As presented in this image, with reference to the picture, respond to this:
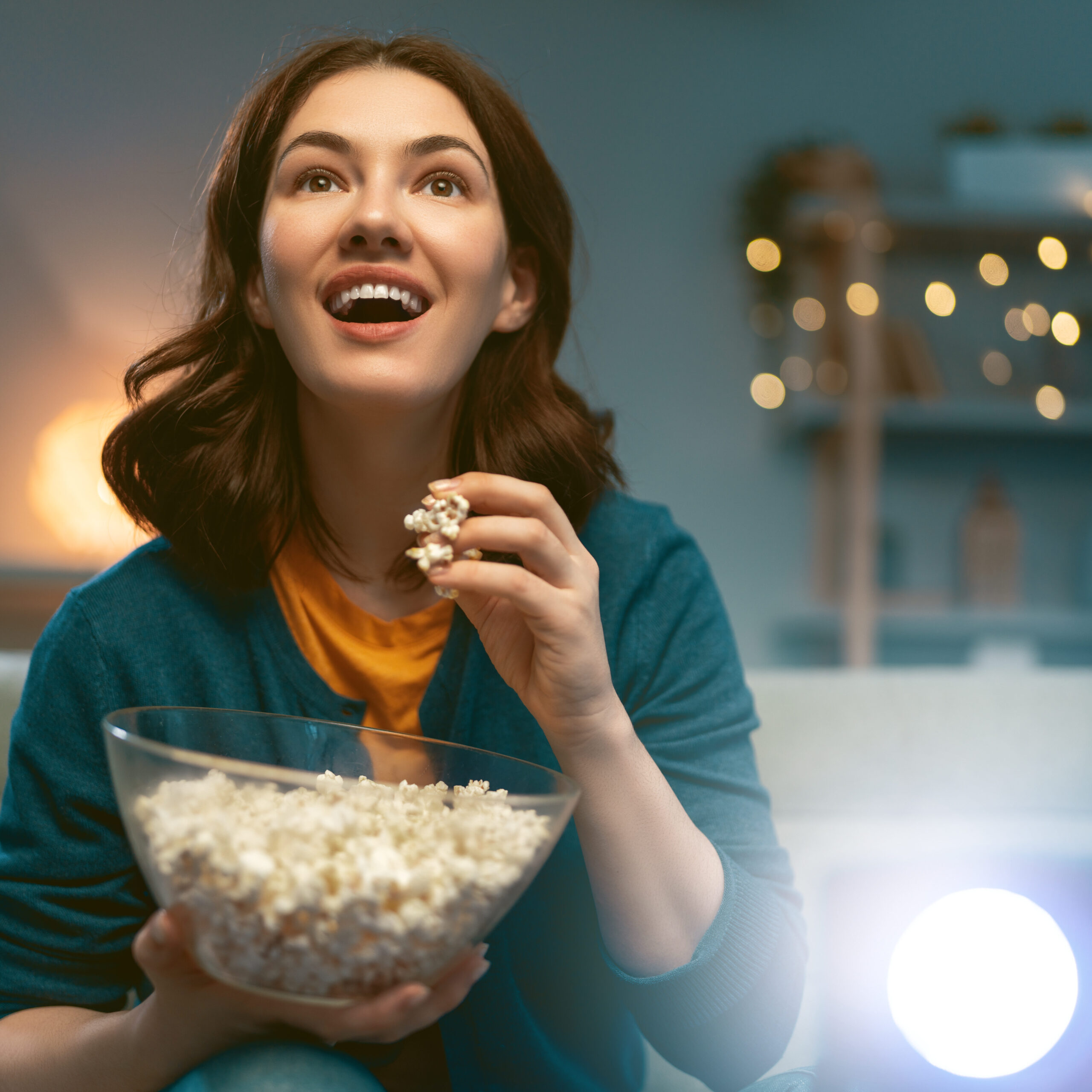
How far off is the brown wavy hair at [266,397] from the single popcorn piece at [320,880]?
1.37 feet

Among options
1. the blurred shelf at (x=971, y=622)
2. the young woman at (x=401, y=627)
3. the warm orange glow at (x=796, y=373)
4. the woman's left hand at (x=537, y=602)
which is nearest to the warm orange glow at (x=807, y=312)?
the warm orange glow at (x=796, y=373)

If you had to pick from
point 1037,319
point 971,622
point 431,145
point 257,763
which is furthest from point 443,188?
point 1037,319

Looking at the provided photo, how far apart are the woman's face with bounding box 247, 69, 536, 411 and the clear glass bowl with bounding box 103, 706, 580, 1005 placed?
336mm

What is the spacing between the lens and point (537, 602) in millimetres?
602

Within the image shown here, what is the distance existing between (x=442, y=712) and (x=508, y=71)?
104 inches

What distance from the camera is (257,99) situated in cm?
91

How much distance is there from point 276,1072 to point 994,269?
3029 millimetres

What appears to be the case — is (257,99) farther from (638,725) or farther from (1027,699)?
(1027,699)

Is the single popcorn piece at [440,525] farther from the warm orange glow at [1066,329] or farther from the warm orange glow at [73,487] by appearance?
the warm orange glow at [1066,329]

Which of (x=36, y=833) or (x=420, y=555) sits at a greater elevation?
(x=420, y=555)

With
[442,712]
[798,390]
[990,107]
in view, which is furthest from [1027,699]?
[990,107]

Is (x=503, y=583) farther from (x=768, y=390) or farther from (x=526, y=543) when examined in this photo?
(x=768, y=390)

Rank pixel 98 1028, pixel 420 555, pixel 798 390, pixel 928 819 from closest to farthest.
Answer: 1. pixel 420 555
2. pixel 98 1028
3. pixel 928 819
4. pixel 798 390

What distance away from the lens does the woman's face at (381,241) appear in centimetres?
77
